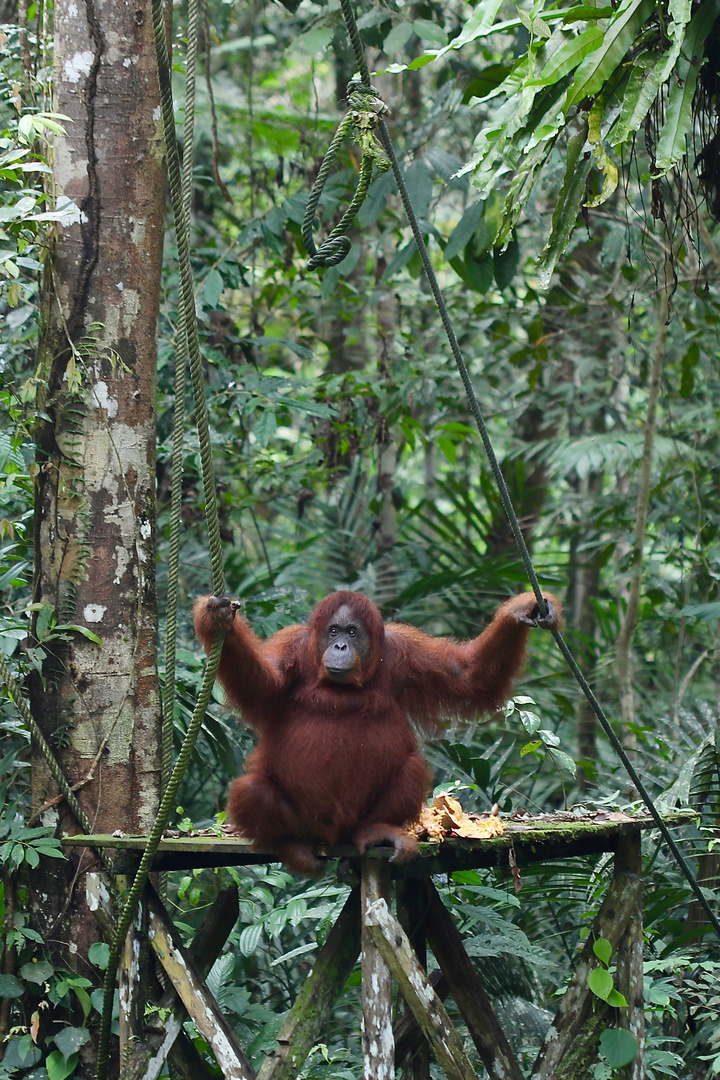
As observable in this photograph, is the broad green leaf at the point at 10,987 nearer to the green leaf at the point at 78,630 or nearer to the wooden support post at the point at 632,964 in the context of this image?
the green leaf at the point at 78,630

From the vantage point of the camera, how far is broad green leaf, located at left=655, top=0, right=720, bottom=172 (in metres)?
3.02

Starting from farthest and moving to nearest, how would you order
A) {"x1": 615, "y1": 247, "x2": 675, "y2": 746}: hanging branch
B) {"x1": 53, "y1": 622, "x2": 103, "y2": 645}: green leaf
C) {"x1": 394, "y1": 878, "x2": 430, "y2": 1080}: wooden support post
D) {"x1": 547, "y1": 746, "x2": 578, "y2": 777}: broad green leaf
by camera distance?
{"x1": 615, "y1": 247, "x2": 675, "y2": 746}: hanging branch < {"x1": 547, "y1": 746, "x2": 578, "y2": 777}: broad green leaf < {"x1": 394, "y1": 878, "x2": 430, "y2": 1080}: wooden support post < {"x1": 53, "y1": 622, "x2": 103, "y2": 645}: green leaf

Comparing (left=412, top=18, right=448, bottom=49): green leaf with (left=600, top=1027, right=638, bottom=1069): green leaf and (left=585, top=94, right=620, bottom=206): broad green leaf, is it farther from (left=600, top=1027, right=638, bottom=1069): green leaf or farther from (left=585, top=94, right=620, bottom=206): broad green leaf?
(left=600, top=1027, right=638, bottom=1069): green leaf

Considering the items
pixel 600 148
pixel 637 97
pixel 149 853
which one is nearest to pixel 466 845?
pixel 149 853

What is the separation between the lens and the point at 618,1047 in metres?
3.17

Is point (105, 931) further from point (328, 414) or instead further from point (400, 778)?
point (328, 414)

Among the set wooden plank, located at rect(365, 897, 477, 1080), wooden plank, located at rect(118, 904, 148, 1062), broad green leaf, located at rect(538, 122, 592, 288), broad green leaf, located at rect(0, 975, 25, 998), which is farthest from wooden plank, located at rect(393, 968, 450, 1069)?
broad green leaf, located at rect(538, 122, 592, 288)

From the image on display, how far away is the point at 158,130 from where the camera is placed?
3.77 m

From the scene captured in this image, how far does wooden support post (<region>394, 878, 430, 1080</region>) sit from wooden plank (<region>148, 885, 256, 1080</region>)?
0.71 m

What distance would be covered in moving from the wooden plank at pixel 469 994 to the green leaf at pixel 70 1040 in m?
1.17

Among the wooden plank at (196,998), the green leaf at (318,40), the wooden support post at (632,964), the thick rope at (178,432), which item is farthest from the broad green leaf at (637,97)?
the wooden plank at (196,998)

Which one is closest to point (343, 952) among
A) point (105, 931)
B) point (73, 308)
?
point (105, 931)

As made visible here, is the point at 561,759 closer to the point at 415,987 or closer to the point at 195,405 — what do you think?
the point at 415,987

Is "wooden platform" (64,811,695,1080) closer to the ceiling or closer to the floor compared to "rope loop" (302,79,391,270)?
closer to the floor
